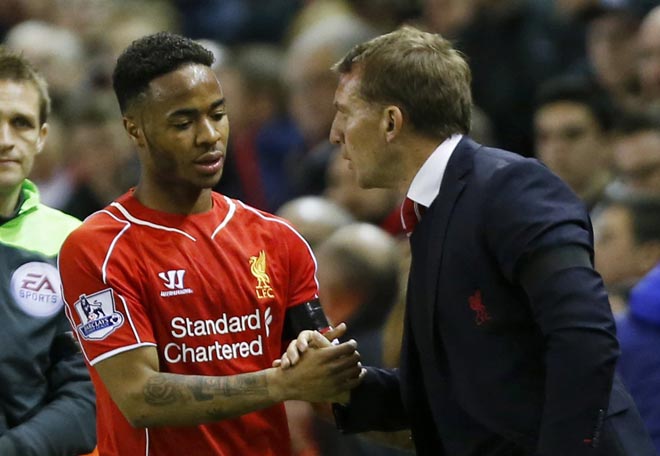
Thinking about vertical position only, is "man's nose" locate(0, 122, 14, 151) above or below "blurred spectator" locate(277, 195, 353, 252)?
above

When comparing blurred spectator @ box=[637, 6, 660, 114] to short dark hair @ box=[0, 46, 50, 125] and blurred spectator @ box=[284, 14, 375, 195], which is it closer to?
blurred spectator @ box=[284, 14, 375, 195]

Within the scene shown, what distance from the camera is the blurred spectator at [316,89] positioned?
24.9 feet

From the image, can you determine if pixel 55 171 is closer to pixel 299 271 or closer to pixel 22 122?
pixel 22 122

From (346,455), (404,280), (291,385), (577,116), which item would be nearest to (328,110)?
(577,116)

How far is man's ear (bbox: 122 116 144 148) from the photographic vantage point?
3.95 metres

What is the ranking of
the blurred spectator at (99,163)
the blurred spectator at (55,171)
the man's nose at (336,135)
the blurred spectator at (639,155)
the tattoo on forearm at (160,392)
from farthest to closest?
the blurred spectator at (55,171)
the blurred spectator at (99,163)
the blurred spectator at (639,155)
the man's nose at (336,135)
the tattoo on forearm at (160,392)

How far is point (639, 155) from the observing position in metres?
6.20

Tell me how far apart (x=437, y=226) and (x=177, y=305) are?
75 centimetres

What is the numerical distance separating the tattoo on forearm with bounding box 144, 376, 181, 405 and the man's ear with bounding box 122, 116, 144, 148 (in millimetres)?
685

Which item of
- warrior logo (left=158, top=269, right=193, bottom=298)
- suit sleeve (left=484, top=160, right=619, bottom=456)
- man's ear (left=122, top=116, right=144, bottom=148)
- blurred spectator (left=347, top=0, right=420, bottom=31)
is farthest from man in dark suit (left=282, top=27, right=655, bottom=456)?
blurred spectator (left=347, top=0, right=420, bottom=31)

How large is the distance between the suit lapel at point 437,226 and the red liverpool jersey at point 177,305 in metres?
0.45

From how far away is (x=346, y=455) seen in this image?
211 inches

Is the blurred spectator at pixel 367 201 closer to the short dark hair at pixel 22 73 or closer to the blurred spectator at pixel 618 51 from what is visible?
the blurred spectator at pixel 618 51

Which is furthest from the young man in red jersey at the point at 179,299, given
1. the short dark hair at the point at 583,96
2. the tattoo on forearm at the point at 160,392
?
the short dark hair at the point at 583,96
